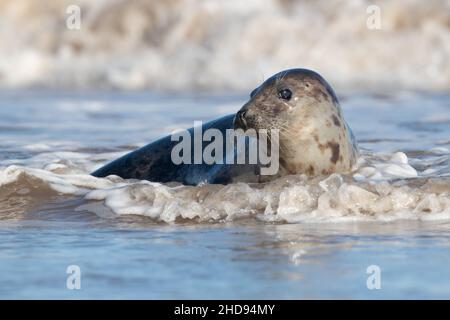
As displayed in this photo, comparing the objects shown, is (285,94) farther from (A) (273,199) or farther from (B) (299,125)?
(A) (273,199)

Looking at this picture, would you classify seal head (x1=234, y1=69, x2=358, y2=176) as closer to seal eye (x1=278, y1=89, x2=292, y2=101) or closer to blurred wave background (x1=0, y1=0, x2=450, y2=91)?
seal eye (x1=278, y1=89, x2=292, y2=101)

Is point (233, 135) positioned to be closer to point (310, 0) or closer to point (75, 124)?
point (75, 124)

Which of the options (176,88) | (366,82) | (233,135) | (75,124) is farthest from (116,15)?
(233,135)

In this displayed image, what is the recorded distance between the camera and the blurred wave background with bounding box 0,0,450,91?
1484 centimetres

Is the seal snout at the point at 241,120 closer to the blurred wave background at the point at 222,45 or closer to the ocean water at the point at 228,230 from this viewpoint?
the ocean water at the point at 228,230

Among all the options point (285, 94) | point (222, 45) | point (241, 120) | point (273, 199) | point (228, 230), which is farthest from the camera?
point (222, 45)

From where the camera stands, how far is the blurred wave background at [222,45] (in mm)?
14836

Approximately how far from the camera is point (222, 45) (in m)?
15.7

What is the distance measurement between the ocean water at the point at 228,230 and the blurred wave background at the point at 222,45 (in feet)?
22.3

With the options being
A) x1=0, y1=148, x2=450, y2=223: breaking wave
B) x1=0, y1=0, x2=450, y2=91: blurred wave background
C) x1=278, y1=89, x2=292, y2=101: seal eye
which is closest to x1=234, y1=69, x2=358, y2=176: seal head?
x1=278, y1=89, x2=292, y2=101: seal eye

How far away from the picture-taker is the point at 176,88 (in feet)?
47.7

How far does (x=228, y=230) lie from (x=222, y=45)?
35.5 ft

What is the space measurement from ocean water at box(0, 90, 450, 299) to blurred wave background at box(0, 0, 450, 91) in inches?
267

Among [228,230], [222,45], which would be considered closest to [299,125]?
[228,230]
